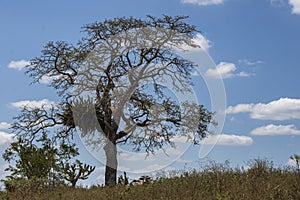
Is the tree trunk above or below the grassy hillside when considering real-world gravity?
above

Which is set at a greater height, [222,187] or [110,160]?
[110,160]

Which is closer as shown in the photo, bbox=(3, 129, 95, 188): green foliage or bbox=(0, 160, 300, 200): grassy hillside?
bbox=(0, 160, 300, 200): grassy hillside

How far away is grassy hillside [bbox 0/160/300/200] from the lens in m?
10.5

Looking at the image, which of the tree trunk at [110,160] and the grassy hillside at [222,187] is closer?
the grassy hillside at [222,187]

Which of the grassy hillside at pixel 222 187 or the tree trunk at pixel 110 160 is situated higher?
the tree trunk at pixel 110 160

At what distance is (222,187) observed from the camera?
11961 mm

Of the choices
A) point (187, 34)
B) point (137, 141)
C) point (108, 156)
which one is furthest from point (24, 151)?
point (187, 34)

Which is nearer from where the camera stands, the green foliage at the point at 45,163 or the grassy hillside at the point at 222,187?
the grassy hillside at the point at 222,187

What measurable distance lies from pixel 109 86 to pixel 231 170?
12304 mm

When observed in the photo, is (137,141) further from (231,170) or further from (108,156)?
(231,170)

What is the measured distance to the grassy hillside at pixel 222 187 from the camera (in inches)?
415

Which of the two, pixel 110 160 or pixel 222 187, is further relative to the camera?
pixel 110 160

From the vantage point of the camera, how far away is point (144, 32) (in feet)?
86.6

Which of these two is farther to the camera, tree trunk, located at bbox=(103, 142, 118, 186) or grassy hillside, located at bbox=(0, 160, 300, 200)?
tree trunk, located at bbox=(103, 142, 118, 186)
